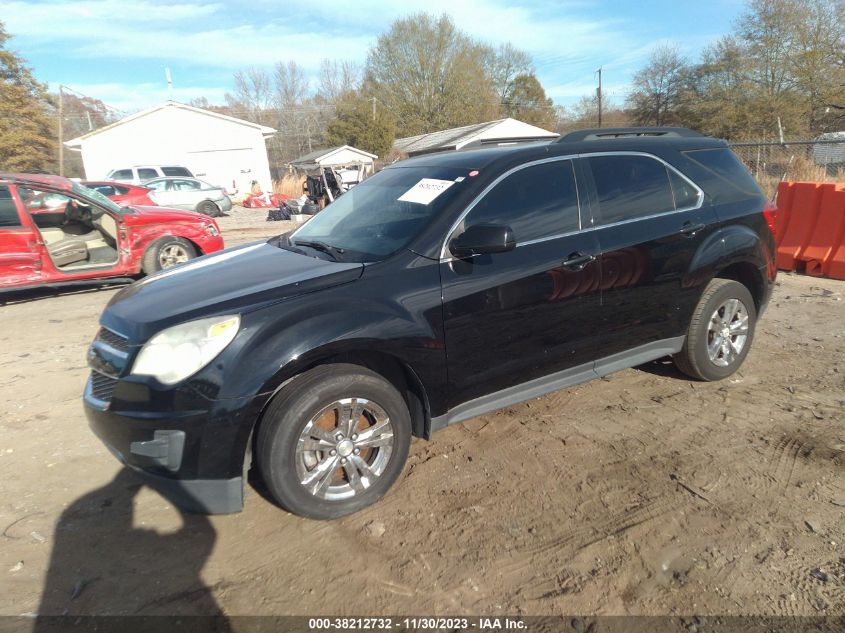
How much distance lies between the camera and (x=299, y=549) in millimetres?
2785

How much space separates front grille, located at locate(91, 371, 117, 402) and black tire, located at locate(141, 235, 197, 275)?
18.4 ft

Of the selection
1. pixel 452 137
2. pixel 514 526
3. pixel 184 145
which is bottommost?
pixel 514 526

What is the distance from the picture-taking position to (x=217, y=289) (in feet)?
9.84

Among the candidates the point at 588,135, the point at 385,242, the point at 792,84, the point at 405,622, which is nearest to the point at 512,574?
the point at 405,622

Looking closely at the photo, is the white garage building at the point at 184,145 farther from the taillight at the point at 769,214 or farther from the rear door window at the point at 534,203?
the rear door window at the point at 534,203

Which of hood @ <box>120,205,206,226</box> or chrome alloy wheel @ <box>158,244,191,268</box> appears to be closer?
hood @ <box>120,205,206,226</box>

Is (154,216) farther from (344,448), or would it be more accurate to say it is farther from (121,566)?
(344,448)

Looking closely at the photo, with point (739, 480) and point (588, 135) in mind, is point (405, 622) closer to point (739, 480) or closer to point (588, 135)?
point (739, 480)

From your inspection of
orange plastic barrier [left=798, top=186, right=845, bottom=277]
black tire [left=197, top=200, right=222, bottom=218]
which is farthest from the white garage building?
orange plastic barrier [left=798, top=186, right=845, bottom=277]

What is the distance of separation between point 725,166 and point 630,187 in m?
1.11

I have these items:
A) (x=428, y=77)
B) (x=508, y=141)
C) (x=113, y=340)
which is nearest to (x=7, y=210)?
(x=113, y=340)

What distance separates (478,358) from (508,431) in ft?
2.86

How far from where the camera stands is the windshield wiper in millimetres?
3355

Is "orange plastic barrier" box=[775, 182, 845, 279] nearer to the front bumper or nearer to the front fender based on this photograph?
the front fender
